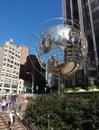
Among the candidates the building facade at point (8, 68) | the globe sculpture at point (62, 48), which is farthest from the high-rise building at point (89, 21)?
the building facade at point (8, 68)

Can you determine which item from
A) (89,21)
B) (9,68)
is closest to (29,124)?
(89,21)

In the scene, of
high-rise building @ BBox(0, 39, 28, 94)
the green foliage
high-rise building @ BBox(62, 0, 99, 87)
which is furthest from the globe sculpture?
high-rise building @ BBox(0, 39, 28, 94)

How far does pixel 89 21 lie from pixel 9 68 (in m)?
50.4

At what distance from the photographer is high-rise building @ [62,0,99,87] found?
3912 centimetres

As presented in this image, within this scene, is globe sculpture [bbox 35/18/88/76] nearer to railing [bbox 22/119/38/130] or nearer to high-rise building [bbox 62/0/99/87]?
railing [bbox 22/119/38/130]

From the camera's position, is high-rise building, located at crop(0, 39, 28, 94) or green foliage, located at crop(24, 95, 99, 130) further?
high-rise building, located at crop(0, 39, 28, 94)

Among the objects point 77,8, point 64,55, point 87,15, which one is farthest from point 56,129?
point 77,8

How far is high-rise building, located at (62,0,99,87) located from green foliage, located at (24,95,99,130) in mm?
21946

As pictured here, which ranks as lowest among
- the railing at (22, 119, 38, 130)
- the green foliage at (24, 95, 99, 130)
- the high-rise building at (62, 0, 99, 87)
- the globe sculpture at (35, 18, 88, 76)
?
the railing at (22, 119, 38, 130)

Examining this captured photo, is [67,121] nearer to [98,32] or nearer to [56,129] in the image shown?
[56,129]

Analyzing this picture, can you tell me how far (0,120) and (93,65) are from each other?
26.9 meters

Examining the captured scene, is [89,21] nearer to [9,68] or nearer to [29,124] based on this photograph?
[29,124]

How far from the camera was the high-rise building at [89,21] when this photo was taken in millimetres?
39119

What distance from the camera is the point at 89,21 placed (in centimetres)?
4369
